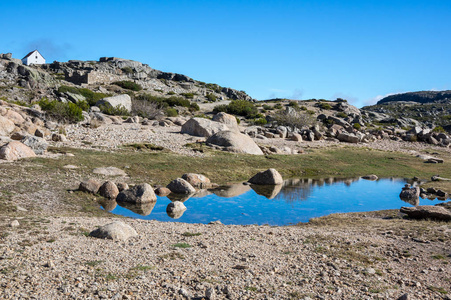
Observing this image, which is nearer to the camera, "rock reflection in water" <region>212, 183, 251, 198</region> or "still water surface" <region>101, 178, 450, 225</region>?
"still water surface" <region>101, 178, 450, 225</region>

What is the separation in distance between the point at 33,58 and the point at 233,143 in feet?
262

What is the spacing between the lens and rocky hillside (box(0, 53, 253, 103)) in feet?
147

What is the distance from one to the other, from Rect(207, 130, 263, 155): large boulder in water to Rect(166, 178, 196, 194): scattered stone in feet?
29.6

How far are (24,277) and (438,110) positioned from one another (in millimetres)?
109369

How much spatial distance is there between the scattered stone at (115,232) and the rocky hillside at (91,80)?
31.4 metres

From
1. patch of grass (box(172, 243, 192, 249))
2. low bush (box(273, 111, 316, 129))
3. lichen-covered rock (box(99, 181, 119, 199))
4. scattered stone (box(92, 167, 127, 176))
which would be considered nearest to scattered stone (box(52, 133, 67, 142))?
scattered stone (box(92, 167, 127, 176))

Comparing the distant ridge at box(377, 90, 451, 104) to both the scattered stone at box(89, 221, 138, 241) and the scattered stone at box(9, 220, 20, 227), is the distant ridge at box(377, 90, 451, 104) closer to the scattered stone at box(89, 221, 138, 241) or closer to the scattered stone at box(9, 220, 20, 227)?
the scattered stone at box(89, 221, 138, 241)

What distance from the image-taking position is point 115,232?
28.6 ft

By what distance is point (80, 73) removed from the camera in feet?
205

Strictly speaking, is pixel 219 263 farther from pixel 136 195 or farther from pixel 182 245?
pixel 136 195

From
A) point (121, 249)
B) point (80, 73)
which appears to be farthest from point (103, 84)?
point (121, 249)

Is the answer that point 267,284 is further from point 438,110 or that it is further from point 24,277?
point 438,110

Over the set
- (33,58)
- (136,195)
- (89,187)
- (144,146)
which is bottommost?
(136,195)

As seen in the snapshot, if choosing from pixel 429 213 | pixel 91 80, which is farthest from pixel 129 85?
pixel 429 213
